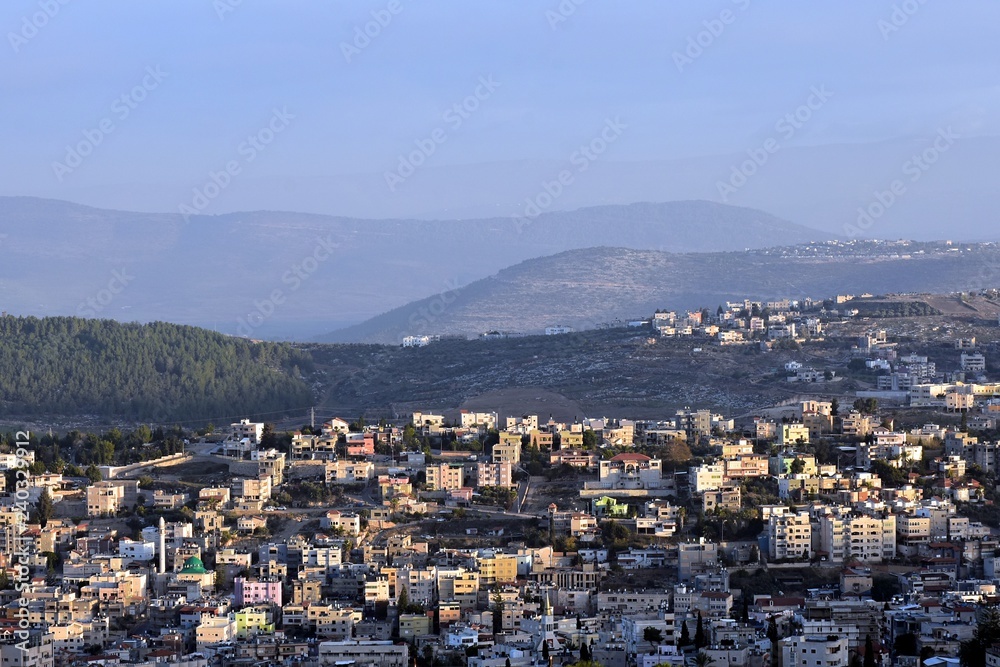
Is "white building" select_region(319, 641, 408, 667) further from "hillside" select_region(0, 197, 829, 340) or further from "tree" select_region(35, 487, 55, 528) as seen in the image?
"hillside" select_region(0, 197, 829, 340)

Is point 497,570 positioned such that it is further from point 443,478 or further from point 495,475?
point 495,475

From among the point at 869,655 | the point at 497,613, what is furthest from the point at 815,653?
the point at 497,613

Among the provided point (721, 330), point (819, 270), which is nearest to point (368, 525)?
point (721, 330)

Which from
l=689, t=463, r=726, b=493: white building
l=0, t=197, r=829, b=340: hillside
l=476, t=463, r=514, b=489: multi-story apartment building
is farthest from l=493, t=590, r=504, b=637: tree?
l=0, t=197, r=829, b=340: hillside

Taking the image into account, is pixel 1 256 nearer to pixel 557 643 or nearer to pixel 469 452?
pixel 469 452

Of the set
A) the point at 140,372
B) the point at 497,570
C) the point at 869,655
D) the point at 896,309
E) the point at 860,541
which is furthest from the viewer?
the point at 896,309
